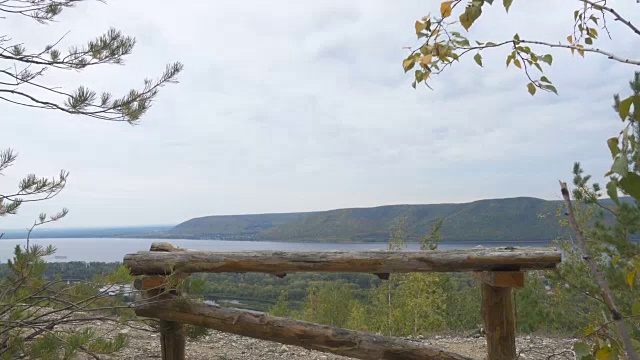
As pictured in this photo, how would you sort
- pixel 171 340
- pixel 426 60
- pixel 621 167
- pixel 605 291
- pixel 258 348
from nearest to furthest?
pixel 621 167 → pixel 605 291 → pixel 426 60 → pixel 171 340 → pixel 258 348

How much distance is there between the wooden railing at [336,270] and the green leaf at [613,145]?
2598mm

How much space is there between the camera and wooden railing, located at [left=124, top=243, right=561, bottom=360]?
122 inches

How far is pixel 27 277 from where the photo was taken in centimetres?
260

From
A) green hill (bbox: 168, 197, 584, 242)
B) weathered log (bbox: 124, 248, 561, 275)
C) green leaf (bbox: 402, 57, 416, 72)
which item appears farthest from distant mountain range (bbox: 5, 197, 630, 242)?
green leaf (bbox: 402, 57, 416, 72)

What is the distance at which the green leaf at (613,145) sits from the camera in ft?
2.14

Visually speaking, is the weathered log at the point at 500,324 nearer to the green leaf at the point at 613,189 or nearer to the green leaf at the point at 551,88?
the green leaf at the point at 551,88

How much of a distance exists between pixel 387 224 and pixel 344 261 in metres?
23.7

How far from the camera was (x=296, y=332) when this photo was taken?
3.21m

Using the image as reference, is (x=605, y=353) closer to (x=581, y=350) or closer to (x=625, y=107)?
(x=581, y=350)

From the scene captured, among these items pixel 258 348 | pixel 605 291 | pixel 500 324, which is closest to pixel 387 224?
pixel 258 348

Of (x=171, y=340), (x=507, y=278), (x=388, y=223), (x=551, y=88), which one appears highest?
(x=551, y=88)

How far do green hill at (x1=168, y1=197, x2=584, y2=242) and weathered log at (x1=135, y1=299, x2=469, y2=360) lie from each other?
616cm

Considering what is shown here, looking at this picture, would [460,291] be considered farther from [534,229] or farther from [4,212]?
[4,212]

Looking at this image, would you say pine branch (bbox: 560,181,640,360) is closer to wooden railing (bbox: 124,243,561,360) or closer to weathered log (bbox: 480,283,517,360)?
wooden railing (bbox: 124,243,561,360)
